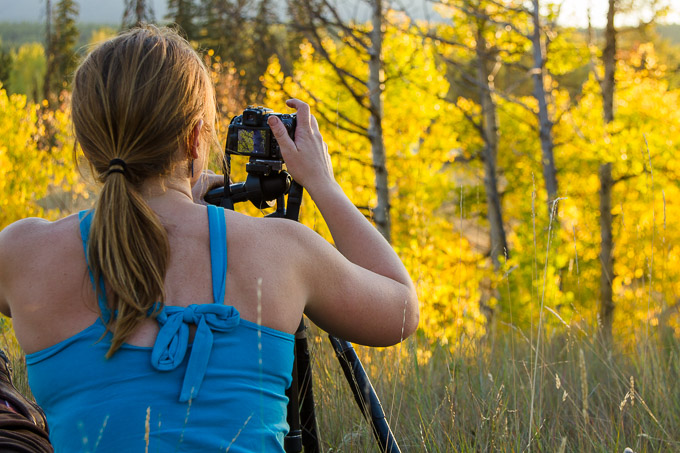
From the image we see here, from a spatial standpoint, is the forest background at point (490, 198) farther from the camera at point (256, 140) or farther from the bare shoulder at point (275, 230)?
the bare shoulder at point (275, 230)

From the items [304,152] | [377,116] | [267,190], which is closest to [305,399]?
[267,190]

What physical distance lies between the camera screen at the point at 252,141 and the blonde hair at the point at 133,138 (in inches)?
7.6

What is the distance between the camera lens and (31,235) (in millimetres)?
1119

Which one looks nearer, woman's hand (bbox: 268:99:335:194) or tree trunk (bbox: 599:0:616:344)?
woman's hand (bbox: 268:99:335:194)

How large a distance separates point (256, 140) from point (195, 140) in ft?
0.75

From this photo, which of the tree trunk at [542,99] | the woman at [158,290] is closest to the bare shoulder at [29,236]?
the woman at [158,290]

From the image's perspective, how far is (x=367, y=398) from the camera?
5.25ft

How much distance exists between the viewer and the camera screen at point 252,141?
1.45 metres

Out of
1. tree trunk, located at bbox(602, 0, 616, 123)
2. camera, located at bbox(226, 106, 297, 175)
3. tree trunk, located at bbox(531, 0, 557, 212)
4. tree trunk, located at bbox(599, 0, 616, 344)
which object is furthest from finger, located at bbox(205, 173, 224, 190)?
tree trunk, located at bbox(602, 0, 616, 123)

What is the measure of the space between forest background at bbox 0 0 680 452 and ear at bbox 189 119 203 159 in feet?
0.41

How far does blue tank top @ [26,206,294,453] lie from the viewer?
105 centimetres

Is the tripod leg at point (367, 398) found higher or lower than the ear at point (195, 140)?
lower

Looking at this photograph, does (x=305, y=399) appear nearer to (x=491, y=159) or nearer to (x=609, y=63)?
(x=609, y=63)

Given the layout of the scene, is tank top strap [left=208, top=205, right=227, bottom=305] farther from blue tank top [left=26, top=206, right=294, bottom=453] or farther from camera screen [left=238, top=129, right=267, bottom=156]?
camera screen [left=238, top=129, right=267, bottom=156]
